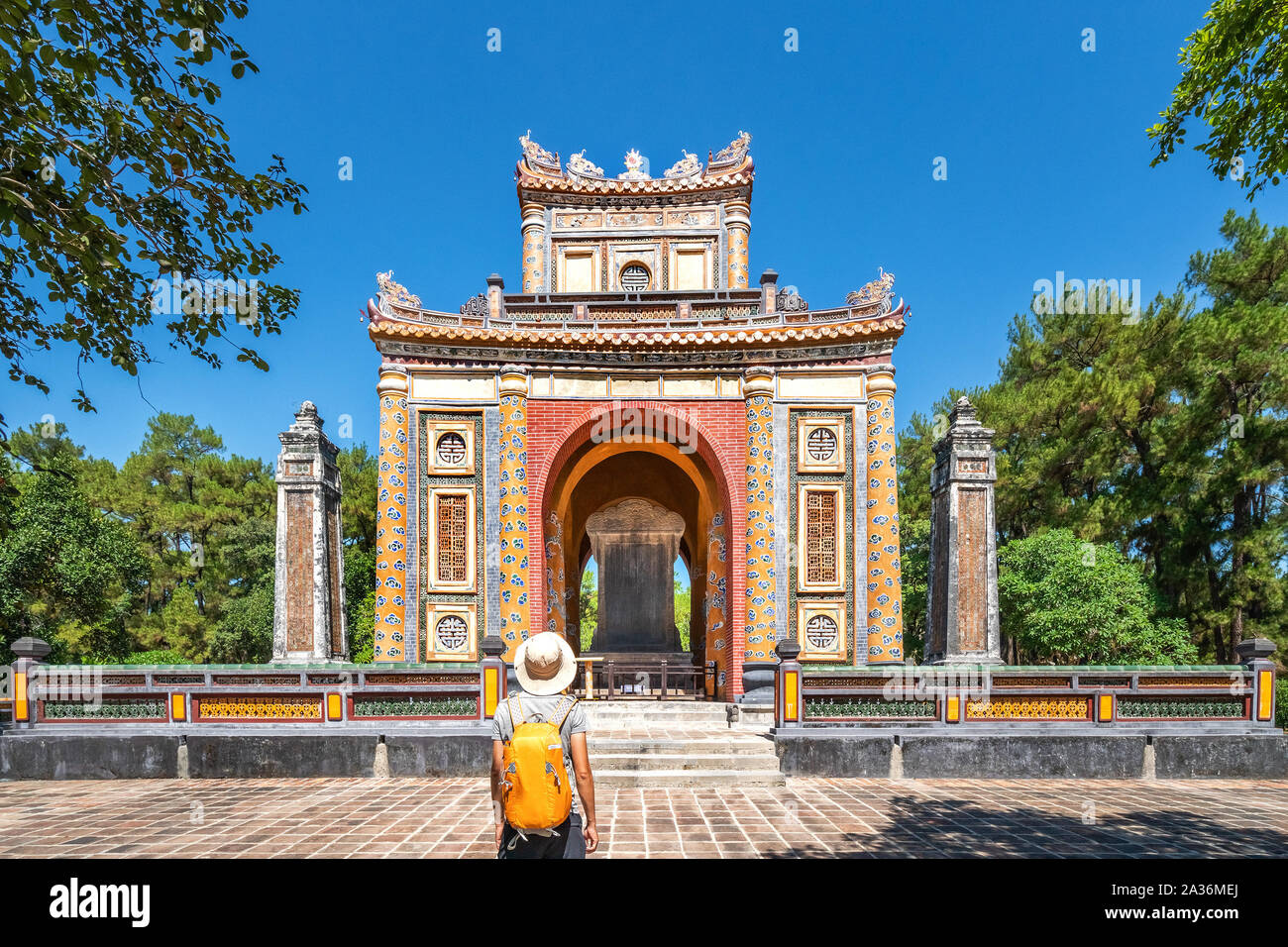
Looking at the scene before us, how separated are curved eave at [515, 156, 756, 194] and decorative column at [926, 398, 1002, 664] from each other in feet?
28.4

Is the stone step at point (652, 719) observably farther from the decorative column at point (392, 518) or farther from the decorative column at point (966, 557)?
the decorative column at point (966, 557)

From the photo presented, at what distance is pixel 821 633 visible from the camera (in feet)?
46.6

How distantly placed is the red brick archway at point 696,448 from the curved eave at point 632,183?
6.84 metres

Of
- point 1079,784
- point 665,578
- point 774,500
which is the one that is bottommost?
point 1079,784

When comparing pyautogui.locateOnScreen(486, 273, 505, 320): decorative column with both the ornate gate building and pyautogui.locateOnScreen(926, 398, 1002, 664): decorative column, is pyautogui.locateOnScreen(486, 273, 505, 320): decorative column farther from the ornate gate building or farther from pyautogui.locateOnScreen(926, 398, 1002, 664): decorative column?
pyautogui.locateOnScreen(926, 398, 1002, 664): decorative column

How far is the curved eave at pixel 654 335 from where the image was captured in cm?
1452

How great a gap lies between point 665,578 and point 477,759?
926 cm

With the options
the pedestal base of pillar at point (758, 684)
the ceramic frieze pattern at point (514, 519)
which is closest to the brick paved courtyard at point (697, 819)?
the pedestal base of pillar at point (758, 684)

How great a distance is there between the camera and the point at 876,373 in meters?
14.7

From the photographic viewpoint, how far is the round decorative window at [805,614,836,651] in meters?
14.1

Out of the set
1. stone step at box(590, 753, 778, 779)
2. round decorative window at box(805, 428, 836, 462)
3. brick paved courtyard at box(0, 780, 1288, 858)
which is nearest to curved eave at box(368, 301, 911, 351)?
round decorative window at box(805, 428, 836, 462)

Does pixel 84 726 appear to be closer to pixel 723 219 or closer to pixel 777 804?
pixel 777 804

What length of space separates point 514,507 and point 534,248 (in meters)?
7.66
